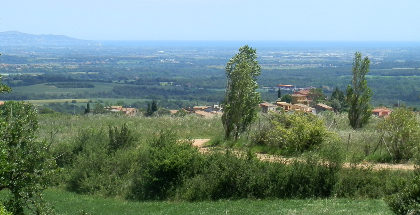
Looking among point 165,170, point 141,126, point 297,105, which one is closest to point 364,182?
point 165,170

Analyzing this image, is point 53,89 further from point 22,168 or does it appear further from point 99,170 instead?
point 22,168

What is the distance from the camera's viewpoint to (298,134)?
21.3m

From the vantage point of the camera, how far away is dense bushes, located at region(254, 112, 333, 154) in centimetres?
2105

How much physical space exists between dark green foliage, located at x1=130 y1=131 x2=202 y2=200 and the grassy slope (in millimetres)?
1050

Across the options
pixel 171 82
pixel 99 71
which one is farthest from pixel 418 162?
pixel 99 71

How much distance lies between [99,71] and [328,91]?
3638 inches

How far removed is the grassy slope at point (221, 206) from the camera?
14703 millimetres

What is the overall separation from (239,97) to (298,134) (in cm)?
371

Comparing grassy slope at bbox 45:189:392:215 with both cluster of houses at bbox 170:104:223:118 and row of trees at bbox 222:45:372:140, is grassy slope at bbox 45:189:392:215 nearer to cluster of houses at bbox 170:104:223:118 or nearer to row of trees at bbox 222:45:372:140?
row of trees at bbox 222:45:372:140

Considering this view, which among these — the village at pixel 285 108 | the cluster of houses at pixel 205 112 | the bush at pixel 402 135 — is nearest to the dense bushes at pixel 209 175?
the bush at pixel 402 135

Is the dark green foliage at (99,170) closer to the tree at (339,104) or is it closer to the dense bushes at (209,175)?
the dense bushes at (209,175)

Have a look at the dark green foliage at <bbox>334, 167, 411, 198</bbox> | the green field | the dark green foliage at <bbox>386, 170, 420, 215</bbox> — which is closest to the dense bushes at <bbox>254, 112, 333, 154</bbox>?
the dark green foliage at <bbox>334, 167, 411, 198</bbox>

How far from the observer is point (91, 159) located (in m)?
21.9

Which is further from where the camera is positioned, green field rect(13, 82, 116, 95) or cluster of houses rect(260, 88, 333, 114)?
green field rect(13, 82, 116, 95)
